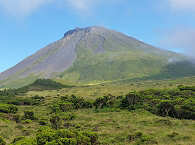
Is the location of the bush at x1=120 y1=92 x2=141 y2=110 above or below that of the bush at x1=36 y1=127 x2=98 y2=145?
above

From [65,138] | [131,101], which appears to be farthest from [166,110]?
[65,138]

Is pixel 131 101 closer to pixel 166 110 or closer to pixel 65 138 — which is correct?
pixel 166 110


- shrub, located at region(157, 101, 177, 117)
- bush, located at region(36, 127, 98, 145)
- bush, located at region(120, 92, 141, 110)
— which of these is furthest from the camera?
bush, located at region(120, 92, 141, 110)

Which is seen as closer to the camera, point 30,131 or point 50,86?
point 30,131

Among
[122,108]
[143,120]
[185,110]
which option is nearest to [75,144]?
[143,120]

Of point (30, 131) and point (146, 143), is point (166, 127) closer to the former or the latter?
point (146, 143)

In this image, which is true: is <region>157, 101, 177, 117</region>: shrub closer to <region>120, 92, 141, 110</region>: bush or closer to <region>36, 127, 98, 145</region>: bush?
<region>120, 92, 141, 110</region>: bush

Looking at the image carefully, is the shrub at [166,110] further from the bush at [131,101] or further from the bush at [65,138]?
the bush at [65,138]

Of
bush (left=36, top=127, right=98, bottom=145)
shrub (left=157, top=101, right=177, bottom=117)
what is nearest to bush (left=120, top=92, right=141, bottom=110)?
shrub (left=157, top=101, right=177, bottom=117)

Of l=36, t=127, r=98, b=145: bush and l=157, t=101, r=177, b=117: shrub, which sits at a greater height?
l=157, t=101, r=177, b=117: shrub

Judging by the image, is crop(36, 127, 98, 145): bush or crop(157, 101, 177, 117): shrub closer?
crop(36, 127, 98, 145): bush

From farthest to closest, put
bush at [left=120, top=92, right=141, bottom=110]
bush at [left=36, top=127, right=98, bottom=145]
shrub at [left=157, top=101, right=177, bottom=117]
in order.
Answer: bush at [left=120, top=92, right=141, bottom=110] < shrub at [left=157, top=101, right=177, bottom=117] < bush at [left=36, top=127, right=98, bottom=145]

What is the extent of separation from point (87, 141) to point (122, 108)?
38.8 metres

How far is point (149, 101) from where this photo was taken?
67750 millimetres
